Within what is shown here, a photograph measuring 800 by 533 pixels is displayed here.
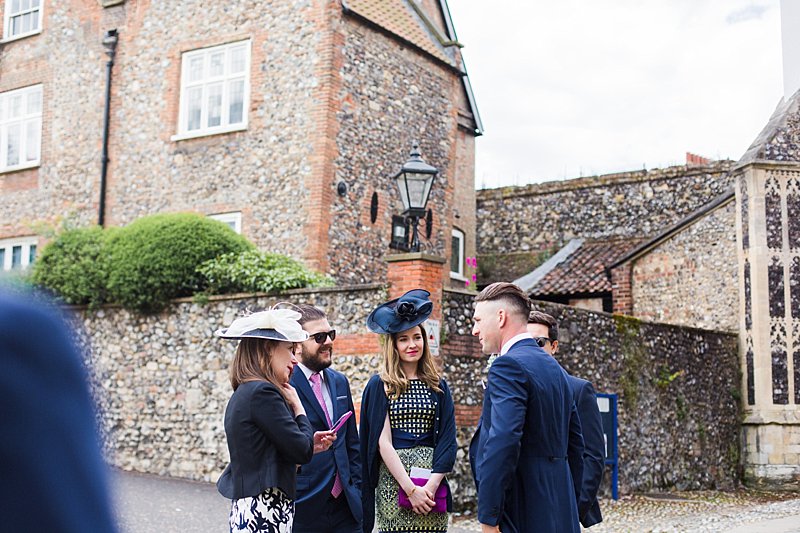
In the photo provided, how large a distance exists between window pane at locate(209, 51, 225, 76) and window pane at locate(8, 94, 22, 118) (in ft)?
17.7

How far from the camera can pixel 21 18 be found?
1992 cm

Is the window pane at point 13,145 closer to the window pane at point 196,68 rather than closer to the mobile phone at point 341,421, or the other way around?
the window pane at point 196,68

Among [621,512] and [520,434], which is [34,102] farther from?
[520,434]

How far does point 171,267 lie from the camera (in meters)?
12.8

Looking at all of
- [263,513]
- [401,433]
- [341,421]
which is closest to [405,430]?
[401,433]

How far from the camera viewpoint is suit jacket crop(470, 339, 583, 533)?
4137mm

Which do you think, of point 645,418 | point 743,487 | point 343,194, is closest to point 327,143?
point 343,194

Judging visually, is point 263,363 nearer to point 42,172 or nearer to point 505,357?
point 505,357

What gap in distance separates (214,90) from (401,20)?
391cm

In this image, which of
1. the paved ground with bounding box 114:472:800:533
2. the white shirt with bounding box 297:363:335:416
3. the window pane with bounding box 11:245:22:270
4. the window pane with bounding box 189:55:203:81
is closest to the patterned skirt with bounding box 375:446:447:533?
the white shirt with bounding box 297:363:335:416

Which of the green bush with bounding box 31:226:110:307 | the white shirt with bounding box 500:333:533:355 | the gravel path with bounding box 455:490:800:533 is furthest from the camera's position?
the green bush with bounding box 31:226:110:307

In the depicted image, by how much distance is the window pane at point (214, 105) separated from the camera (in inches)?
661

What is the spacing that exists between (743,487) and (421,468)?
12.4 m

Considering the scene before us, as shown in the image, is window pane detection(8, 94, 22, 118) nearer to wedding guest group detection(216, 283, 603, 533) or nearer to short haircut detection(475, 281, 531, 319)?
wedding guest group detection(216, 283, 603, 533)
